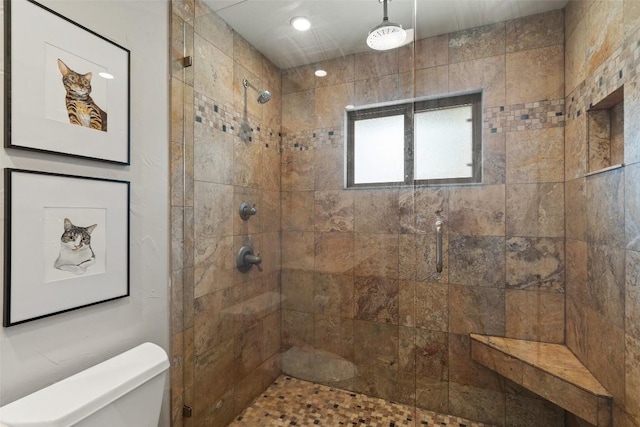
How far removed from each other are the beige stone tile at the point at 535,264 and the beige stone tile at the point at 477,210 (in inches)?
4.8

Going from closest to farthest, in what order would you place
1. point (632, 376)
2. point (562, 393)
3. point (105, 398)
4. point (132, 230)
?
point (105, 398) < point (632, 376) < point (132, 230) < point (562, 393)

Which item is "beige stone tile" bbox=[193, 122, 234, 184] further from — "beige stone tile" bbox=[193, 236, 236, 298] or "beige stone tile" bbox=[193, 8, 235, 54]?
"beige stone tile" bbox=[193, 8, 235, 54]

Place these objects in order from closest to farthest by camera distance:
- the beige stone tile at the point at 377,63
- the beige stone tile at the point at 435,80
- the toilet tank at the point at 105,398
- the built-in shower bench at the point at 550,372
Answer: the toilet tank at the point at 105,398 → the built-in shower bench at the point at 550,372 → the beige stone tile at the point at 377,63 → the beige stone tile at the point at 435,80

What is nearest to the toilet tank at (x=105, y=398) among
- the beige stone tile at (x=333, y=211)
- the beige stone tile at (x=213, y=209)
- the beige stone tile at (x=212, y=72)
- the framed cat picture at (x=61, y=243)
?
the framed cat picture at (x=61, y=243)

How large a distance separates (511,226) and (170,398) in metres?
1.92

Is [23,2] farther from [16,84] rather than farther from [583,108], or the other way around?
[583,108]

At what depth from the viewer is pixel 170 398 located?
4.66 ft

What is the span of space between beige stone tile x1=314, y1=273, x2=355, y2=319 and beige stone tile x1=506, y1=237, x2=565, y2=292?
0.88 metres

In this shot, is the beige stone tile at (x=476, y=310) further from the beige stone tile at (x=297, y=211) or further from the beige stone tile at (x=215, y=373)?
the beige stone tile at (x=215, y=373)

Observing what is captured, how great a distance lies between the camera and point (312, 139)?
173 centimetres

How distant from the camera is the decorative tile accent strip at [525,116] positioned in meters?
1.56

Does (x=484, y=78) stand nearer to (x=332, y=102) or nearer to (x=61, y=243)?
(x=332, y=102)

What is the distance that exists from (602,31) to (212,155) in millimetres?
1821

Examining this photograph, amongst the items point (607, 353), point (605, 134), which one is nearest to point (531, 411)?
point (607, 353)
